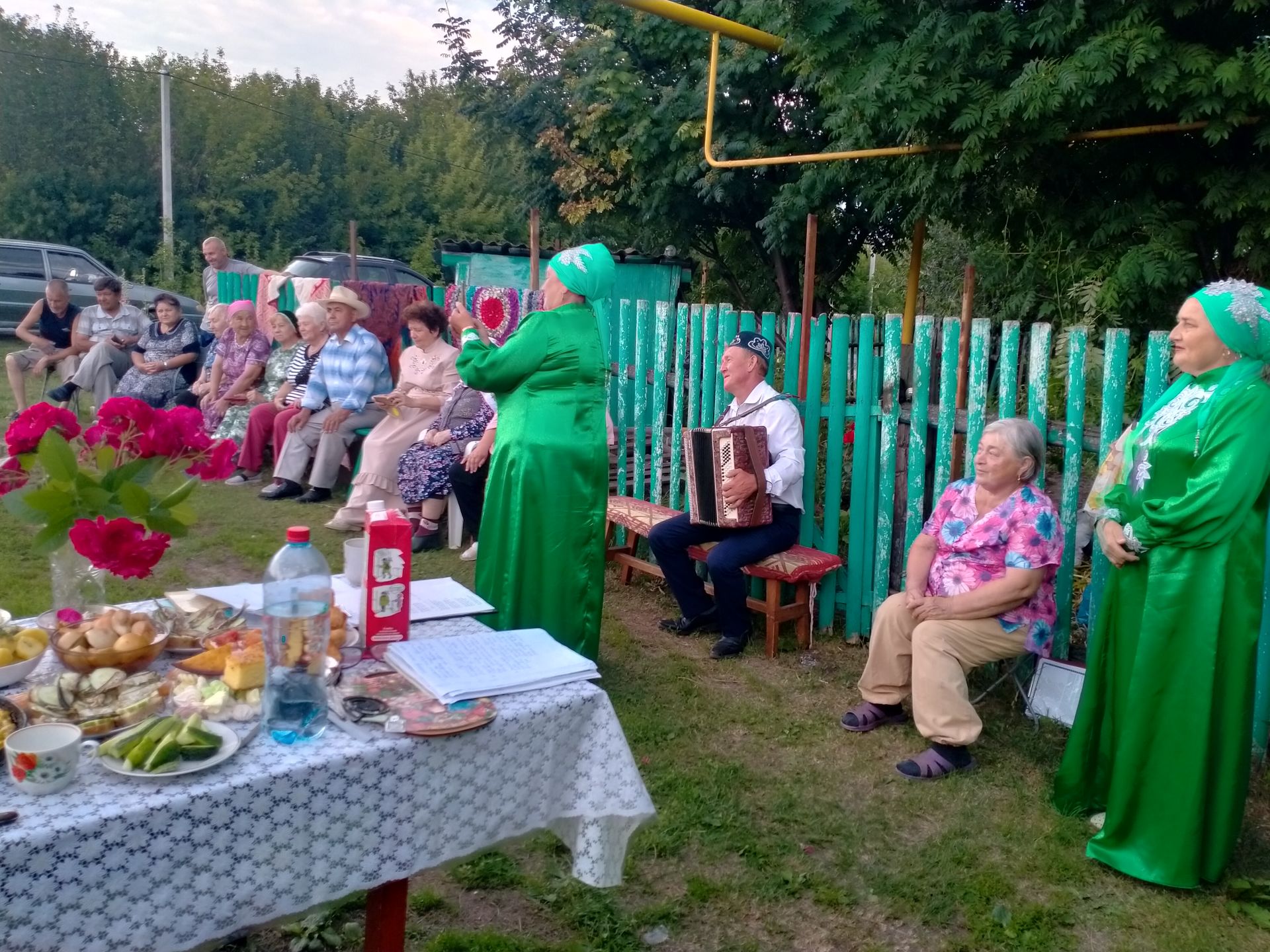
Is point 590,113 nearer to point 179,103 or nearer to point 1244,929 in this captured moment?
point 1244,929

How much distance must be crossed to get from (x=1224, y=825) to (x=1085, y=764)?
1.61 feet

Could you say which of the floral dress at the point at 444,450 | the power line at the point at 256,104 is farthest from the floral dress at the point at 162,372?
the power line at the point at 256,104

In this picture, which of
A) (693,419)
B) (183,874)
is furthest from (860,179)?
(183,874)

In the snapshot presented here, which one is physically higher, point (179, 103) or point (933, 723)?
point (179, 103)

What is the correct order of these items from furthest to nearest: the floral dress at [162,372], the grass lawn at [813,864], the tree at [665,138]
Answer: the tree at [665,138]
the floral dress at [162,372]
the grass lawn at [813,864]

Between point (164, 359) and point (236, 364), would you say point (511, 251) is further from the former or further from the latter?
point (164, 359)

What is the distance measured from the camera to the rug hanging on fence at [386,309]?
876 cm

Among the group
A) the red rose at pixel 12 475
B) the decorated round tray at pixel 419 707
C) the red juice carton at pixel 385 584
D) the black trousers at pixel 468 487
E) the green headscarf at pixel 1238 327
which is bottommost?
the black trousers at pixel 468 487

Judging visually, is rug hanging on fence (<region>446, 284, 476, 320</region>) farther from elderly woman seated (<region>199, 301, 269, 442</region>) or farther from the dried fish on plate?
the dried fish on plate

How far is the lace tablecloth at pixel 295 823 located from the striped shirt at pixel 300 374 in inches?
248

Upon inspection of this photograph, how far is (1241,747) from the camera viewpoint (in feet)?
10.0

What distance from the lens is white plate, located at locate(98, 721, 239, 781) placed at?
5.40 feet

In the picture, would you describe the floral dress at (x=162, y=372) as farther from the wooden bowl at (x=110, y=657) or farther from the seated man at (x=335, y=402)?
the wooden bowl at (x=110, y=657)

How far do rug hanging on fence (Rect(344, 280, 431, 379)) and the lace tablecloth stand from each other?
6.92 meters
